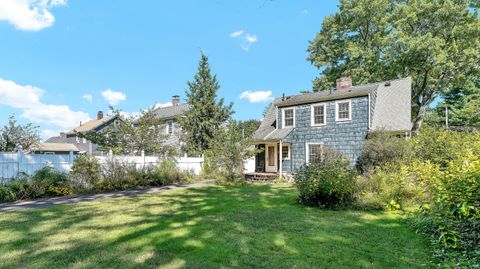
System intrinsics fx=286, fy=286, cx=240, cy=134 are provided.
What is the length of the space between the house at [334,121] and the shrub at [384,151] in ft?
6.61

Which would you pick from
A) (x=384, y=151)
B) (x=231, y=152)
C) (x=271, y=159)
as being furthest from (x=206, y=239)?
(x=271, y=159)

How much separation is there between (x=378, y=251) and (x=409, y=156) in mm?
8701

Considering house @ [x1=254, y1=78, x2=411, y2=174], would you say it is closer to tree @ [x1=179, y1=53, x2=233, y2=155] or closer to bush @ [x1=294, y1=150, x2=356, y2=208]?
tree @ [x1=179, y1=53, x2=233, y2=155]

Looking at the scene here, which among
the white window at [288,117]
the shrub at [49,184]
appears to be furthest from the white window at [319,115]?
the shrub at [49,184]

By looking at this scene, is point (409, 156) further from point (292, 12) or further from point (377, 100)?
point (292, 12)

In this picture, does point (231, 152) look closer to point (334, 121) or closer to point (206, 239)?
point (334, 121)

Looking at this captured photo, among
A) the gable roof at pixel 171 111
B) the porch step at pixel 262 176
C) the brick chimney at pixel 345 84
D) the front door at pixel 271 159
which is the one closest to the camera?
the porch step at pixel 262 176

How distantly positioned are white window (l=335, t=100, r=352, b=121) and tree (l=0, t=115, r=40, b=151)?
54.8 feet

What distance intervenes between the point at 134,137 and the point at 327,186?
527 inches

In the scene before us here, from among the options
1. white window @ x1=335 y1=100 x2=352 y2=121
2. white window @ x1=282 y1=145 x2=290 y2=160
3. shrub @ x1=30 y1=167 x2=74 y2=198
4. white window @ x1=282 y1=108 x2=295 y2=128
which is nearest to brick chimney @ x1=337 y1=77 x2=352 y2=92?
white window @ x1=335 y1=100 x2=352 y2=121

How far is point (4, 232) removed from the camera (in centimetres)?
545

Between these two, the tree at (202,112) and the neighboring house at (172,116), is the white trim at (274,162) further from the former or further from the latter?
the neighboring house at (172,116)

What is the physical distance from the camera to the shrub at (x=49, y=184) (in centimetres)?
1009

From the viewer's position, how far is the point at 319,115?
717 inches
